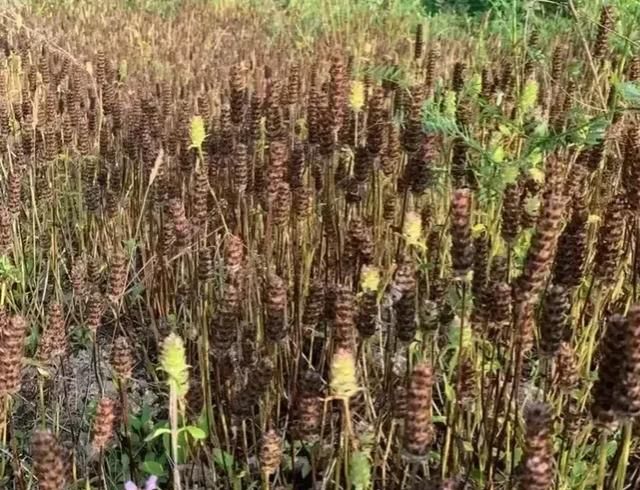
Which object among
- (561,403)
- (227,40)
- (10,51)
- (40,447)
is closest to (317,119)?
(561,403)

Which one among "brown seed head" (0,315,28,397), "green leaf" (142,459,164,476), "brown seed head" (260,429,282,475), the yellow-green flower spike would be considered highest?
the yellow-green flower spike

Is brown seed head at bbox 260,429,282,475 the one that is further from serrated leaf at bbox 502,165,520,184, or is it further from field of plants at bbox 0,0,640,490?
serrated leaf at bbox 502,165,520,184

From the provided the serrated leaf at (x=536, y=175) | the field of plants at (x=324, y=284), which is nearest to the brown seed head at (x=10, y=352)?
the field of plants at (x=324, y=284)

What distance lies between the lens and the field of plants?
1470 millimetres

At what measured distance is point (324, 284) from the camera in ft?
6.42

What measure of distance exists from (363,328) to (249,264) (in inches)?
25.3

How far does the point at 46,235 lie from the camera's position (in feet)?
9.79

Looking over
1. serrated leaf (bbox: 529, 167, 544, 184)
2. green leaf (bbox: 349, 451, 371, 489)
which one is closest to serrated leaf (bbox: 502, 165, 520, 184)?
serrated leaf (bbox: 529, 167, 544, 184)

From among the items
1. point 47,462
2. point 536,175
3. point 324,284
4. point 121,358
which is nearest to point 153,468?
point 121,358

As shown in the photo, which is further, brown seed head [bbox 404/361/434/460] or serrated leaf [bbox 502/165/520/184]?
serrated leaf [bbox 502/165/520/184]

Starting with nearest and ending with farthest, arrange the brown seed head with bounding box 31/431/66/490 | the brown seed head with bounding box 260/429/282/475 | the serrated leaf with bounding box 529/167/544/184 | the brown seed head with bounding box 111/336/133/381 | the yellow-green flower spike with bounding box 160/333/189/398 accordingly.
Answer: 1. the brown seed head with bounding box 31/431/66/490
2. the yellow-green flower spike with bounding box 160/333/189/398
3. the brown seed head with bounding box 260/429/282/475
4. the brown seed head with bounding box 111/336/133/381
5. the serrated leaf with bounding box 529/167/544/184

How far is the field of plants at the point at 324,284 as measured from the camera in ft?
4.82

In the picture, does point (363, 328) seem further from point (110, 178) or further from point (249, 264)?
point (110, 178)

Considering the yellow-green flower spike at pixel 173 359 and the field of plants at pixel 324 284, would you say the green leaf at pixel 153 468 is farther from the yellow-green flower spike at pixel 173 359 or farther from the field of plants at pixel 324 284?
the yellow-green flower spike at pixel 173 359
